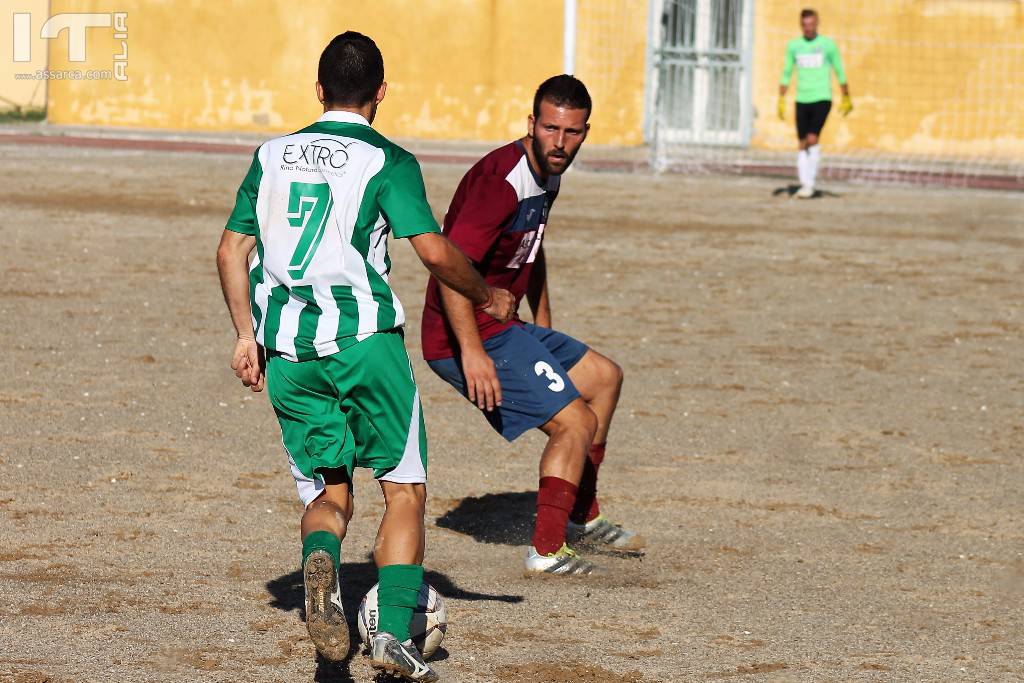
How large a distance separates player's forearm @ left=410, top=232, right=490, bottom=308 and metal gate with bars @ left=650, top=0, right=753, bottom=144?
21664 mm

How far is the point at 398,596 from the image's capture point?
14.4 ft

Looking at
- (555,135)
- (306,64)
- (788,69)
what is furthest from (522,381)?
(306,64)

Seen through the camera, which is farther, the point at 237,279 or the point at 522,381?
the point at 522,381

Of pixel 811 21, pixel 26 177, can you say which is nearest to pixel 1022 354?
pixel 811 21

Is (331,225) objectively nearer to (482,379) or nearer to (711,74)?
(482,379)

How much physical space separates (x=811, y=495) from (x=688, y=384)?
2250 millimetres

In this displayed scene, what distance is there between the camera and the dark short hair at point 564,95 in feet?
18.6

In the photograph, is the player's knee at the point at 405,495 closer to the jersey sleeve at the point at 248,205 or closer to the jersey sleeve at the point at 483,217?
the jersey sleeve at the point at 248,205

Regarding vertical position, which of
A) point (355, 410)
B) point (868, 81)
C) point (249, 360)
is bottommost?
point (355, 410)

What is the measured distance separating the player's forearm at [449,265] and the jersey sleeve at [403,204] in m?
0.04

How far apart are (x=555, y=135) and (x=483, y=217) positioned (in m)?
0.41

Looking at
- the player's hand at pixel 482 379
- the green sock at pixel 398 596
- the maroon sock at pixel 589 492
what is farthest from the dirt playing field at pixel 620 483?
the player's hand at pixel 482 379

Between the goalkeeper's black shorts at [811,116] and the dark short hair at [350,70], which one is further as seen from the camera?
the goalkeeper's black shorts at [811,116]

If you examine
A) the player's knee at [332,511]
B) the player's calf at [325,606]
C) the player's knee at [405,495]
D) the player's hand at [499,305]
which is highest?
the player's hand at [499,305]
